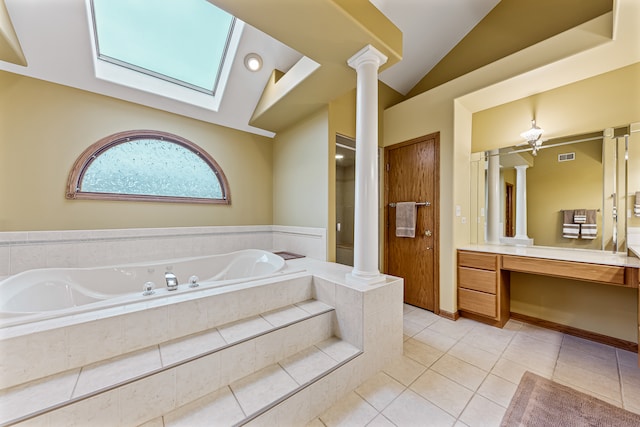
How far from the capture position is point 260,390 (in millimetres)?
1262

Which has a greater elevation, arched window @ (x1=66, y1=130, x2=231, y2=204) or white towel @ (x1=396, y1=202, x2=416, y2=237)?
arched window @ (x1=66, y1=130, x2=231, y2=204)

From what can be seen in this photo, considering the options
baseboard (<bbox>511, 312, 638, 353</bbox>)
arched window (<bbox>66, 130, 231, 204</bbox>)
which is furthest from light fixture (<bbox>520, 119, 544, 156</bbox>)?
arched window (<bbox>66, 130, 231, 204</bbox>)

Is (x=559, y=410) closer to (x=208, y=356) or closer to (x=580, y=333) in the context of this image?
(x=580, y=333)

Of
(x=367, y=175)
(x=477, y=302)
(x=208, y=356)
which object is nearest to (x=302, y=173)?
(x=367, y=175)

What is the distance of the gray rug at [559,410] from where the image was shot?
129 cm

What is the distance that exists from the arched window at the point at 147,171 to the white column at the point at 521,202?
11.3 ft

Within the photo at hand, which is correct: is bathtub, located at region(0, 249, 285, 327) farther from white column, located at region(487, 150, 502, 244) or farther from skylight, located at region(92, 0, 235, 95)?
white column, located at region(487, 150, 502, 244)

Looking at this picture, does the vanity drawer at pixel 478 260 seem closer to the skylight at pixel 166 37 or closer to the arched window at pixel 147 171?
the arched window at pixel 147 171

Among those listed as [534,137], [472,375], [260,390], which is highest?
[534,137]

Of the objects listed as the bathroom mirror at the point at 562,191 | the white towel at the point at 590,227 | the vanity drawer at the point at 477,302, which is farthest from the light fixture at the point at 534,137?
the vanity drawer at the point at 477,302

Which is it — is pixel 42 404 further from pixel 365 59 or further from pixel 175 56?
pixel 175 56

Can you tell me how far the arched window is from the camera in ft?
7.50

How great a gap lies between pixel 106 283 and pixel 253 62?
105 inches

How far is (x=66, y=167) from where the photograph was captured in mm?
2174
